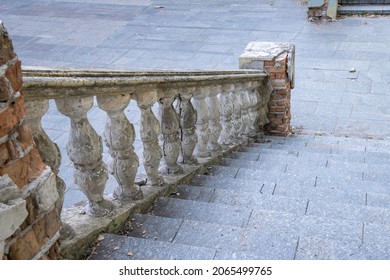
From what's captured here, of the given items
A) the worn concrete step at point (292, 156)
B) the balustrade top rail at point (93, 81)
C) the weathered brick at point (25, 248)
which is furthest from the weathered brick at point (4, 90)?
the worn concrete step at point (292, 156)

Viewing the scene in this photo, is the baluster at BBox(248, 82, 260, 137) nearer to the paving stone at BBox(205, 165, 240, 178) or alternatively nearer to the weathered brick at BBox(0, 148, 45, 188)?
the paving stone at BBox(205, 165, 240, 178)

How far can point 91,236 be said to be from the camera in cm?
251

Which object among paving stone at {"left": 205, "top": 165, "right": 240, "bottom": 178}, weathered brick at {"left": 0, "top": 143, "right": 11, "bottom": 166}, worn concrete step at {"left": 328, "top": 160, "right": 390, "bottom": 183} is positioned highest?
weathered brick at {"left": 0, "top": 143, "right": 11, "bottom": 166}

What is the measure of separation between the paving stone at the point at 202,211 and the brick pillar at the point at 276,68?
3.02 m

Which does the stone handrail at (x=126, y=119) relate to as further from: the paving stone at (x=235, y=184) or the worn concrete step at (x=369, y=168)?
the worn concrete step at (x=369, y=168)

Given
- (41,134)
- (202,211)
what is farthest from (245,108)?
(41,134)

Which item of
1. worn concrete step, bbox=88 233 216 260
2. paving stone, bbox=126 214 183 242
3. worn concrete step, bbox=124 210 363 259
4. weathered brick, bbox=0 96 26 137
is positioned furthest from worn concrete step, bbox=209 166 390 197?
weathered brick, bbox=0 96 26 137

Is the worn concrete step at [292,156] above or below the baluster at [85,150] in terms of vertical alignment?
below

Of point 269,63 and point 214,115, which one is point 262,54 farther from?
point 214,115

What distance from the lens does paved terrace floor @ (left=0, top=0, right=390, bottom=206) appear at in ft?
24.8

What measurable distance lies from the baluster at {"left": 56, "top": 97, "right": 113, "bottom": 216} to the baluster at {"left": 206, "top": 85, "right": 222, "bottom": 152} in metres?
1.82

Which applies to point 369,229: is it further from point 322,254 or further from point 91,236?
point 91,236

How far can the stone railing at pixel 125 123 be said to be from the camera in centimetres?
217

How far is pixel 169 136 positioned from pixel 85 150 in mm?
1118
